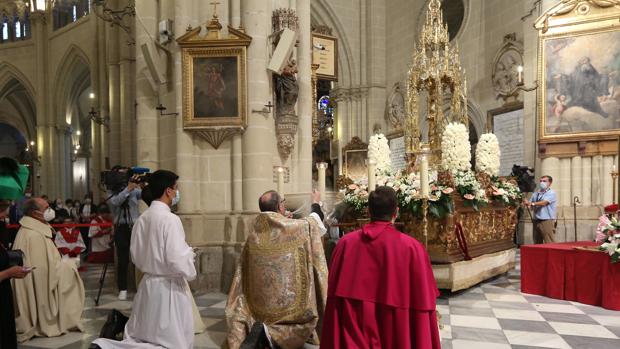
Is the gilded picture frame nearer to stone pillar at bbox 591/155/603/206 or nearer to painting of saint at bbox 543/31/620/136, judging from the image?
painting of saint at bbox 543/31/620/136

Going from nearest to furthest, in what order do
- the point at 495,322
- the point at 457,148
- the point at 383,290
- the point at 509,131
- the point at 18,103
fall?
the point at 383,290 < the point at 495,322 < the point at 457,148 < the point at 509,131 < the point at 18,103

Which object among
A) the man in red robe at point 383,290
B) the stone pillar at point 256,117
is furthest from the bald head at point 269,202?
the stone pillar at point 256,117

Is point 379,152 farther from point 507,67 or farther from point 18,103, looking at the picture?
point 18,103

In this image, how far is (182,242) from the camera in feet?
11.2

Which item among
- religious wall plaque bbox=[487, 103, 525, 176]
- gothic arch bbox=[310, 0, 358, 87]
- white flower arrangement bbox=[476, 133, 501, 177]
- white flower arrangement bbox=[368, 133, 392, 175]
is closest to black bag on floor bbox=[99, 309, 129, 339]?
white flower arrangement bbox=[368, 133, 392, 175]

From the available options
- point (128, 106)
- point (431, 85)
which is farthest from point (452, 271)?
point (128, 106)

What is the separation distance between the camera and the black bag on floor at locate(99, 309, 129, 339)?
3.78m

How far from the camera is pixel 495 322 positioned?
Result: 16.4 feet

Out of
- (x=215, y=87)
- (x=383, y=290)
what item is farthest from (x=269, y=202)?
(x=215, y=87)

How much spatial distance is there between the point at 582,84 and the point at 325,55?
5571 millimetres

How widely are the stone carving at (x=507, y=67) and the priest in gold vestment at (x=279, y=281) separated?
9.64 meters

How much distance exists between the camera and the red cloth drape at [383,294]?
8.66 ft

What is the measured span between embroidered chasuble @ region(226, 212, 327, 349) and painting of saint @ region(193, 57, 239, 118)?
2.84 meters

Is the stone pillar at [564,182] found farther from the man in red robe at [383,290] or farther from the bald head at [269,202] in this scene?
the man in red robe at [383,290]
